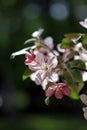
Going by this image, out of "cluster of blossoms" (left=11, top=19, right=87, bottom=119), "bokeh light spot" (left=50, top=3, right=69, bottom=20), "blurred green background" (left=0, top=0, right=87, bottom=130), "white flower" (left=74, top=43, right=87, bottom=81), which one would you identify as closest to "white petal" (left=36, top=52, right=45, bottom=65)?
"cluster of blossoms" (left=11, top=19, right=87, bottom=119)

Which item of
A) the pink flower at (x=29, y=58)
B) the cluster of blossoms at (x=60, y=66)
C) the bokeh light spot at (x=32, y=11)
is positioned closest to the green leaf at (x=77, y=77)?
A: the cluster of blossoms at (x=60, y=66)

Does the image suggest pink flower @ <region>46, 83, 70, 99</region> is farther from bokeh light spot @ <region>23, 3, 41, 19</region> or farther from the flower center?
bokeh light spot @ <region>23, 3, 41, 19</region>

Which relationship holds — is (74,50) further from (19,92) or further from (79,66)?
(19,92)

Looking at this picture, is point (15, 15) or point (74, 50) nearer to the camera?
point (74, 50)

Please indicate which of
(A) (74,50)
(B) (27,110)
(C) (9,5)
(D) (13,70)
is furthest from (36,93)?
(A) (74,50)

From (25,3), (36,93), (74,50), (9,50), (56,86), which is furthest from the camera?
(36,93)

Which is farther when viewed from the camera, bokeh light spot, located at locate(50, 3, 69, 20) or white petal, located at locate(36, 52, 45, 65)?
bokeh light spot, located at locate(50, 3, 69, 20)

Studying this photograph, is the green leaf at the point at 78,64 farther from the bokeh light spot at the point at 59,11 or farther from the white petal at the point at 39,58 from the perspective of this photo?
the bokeh light spot at the point at 59,11
